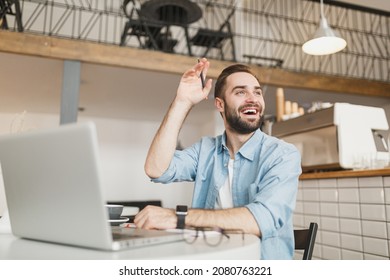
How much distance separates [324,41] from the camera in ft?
8.04

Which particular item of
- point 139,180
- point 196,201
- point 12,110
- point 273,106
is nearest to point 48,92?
point 12,110

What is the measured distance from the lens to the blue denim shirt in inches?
32.9

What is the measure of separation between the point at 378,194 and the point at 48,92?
3.88 m

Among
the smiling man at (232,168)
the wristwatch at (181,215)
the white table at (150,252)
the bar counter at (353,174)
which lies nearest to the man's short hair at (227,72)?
the smiling man at (232,168)

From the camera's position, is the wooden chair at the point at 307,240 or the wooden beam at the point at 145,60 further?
the wooden beam at the point at 145,60

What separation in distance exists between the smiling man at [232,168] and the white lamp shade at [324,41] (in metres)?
1.53

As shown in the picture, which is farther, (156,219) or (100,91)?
(100,91)

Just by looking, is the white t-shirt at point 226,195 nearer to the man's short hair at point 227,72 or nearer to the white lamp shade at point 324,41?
the man's short hair at point 227,72

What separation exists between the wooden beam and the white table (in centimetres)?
302

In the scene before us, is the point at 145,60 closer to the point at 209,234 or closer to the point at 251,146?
the point at 251,146

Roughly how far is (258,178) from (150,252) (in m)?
0.48

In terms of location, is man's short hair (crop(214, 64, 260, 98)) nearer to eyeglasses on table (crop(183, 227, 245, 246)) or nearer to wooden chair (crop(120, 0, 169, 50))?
eyeglasses on table (crop(183, 227, 245, 246))

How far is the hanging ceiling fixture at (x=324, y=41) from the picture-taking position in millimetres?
2381

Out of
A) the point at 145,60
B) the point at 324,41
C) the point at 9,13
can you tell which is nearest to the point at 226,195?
the point at 324,41
